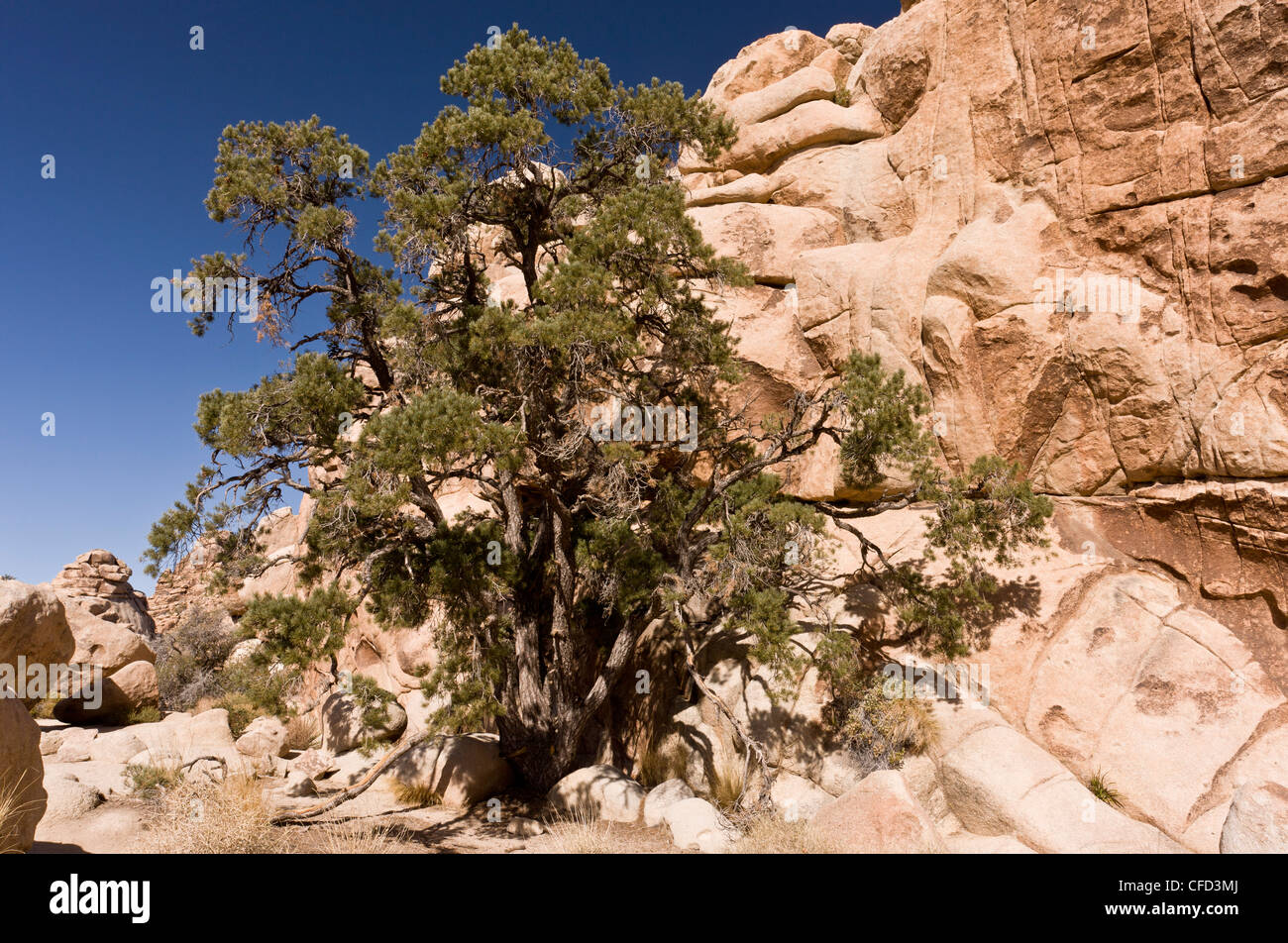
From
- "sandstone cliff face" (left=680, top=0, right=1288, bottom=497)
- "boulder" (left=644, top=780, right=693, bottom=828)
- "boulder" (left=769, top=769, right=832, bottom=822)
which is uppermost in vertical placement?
"sandstone cliff face" (left=680, top=0, right=1288, bottom=497)

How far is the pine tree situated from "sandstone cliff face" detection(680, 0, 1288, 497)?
291cm

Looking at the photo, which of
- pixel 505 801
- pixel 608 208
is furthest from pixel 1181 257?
pixel 505 801

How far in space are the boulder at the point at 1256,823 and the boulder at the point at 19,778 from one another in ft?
41.8

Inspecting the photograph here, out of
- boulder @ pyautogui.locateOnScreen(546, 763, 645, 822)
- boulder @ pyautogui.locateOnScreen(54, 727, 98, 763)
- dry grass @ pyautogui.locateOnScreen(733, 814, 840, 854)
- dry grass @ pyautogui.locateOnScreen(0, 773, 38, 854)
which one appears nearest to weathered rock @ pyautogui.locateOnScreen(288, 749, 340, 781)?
boulder @ pyautogui.locateOnScreen(54, 727, 98, 763)

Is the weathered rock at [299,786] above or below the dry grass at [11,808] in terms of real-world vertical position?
below

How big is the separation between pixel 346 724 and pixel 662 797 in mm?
9464

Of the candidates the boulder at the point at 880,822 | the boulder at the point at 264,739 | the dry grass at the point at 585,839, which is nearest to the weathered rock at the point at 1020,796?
the boulder at the point at 880,822

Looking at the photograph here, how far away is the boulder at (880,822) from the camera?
23.2ft

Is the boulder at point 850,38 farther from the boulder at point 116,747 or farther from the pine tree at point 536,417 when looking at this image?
the boulder at point 116,747

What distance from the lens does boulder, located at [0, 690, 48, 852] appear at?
658 cm

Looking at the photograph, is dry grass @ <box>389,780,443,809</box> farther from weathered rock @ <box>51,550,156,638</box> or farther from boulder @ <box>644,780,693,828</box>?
weathered rock @ <box>51,550,156,638</box>

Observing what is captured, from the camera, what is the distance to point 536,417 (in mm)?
10734
